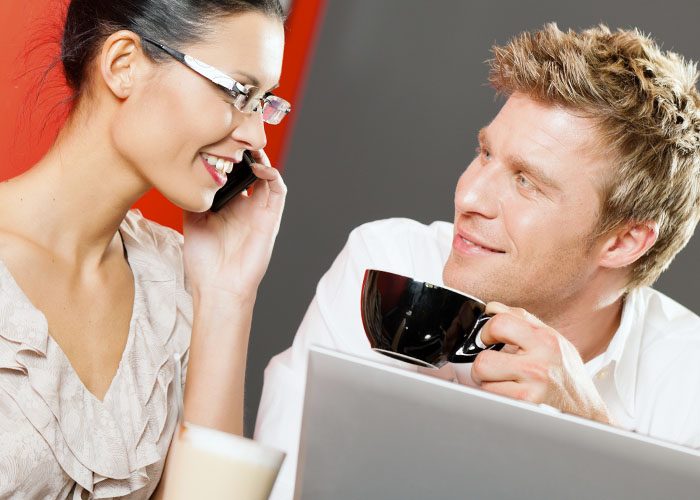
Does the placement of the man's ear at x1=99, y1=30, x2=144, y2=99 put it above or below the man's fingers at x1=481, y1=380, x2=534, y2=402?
above

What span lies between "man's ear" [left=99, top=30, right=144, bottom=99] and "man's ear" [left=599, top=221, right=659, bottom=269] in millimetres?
1118

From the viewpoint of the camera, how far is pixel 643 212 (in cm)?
193

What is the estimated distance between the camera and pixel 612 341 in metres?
1.95

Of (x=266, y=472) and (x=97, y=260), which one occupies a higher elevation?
(x=266, y=472)

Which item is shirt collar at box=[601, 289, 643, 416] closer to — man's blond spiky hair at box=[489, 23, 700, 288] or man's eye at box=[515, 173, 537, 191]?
man's blond spiky hair at box=[489, 23, 700, 288]

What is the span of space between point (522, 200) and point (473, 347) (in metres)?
0.62

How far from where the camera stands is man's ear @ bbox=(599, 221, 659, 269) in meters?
1.96

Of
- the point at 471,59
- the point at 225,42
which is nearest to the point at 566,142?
the point at 225,42

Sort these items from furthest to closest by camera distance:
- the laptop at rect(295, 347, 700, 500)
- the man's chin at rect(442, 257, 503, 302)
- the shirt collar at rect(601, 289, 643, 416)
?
the shirt collar at rect(601, 289, 643, 416), the man's chin at rect(442, 257, 503, 302), the laptop at rect(295, 347, 700, 500)

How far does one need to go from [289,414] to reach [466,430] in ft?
2.88

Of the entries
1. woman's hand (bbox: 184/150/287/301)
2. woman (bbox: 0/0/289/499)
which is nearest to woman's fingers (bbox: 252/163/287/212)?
woman's hand (bbox: 184/150/287/301)

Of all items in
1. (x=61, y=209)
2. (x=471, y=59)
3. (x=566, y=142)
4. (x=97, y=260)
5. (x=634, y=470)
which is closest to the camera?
(x=634, y=470)

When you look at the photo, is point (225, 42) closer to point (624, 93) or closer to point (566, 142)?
point (566, 142)

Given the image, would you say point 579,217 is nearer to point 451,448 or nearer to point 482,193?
point 482,193
